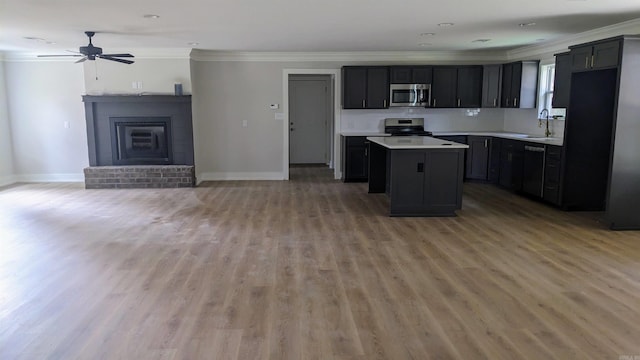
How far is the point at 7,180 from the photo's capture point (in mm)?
8219

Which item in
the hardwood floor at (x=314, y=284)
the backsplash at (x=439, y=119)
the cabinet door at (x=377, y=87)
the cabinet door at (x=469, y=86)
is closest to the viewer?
the hardwood floor at (x=314, y=284)

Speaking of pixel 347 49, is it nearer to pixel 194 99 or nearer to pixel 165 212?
pixel 194 99

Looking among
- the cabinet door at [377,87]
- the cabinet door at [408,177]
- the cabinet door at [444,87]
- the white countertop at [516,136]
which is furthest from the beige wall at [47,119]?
the white countertop at [516,136]

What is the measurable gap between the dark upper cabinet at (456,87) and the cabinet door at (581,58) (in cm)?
266

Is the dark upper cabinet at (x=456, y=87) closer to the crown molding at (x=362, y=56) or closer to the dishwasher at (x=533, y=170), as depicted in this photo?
the crown molding at (x=362, y=56)

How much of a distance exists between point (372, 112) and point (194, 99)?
3.33m

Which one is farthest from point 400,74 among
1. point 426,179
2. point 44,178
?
point 44,178

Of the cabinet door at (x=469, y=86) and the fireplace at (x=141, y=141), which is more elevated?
the cabinet door at (x=469, y=86)

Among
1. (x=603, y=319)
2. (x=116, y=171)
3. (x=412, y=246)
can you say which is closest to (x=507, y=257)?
(x=412, y=246)

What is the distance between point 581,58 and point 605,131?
1.03 meters

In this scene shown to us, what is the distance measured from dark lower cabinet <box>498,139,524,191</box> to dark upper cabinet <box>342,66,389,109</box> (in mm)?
2243

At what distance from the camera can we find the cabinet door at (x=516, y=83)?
25.2 feet

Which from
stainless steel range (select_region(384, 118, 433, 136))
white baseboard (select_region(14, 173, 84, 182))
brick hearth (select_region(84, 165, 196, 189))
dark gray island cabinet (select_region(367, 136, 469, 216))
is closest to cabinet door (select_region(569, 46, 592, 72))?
dark gray island cabinet (select_region(367, 136, 469, 216))

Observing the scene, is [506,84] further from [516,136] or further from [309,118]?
[309,118]
